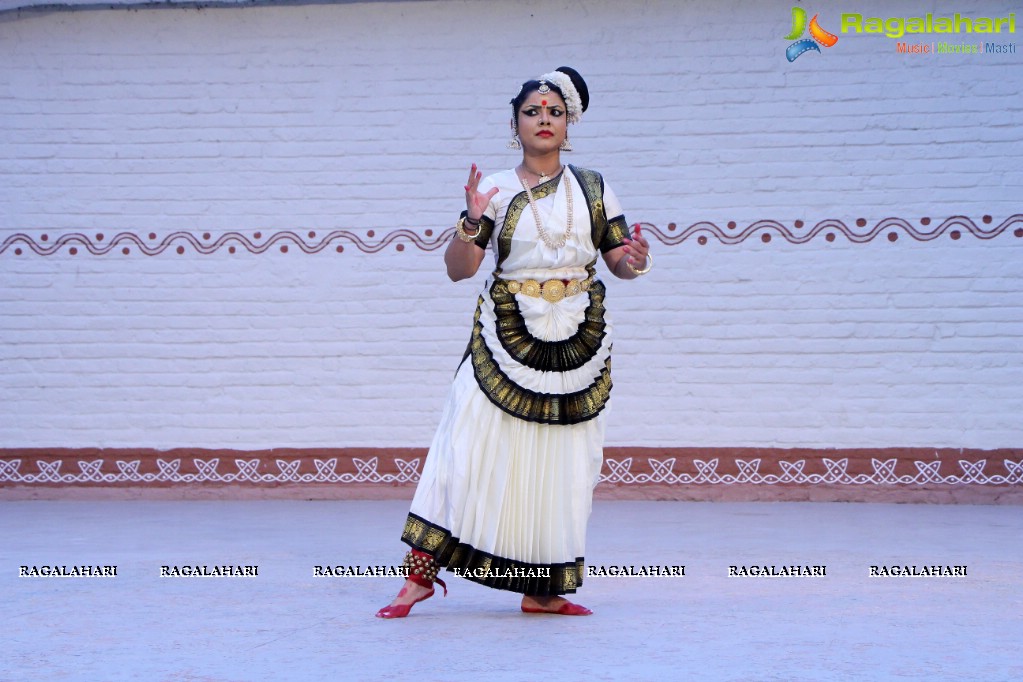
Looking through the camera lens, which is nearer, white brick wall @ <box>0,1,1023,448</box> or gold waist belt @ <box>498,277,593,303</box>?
gold waist belt @ <box>498,277,593,303</box>

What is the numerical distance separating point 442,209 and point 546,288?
3930 millimetres

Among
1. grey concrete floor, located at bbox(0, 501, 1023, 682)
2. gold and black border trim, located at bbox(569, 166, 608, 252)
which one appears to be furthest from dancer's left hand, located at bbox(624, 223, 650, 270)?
grey concrete floor, located at bbox(0, 501, 1023, 682)

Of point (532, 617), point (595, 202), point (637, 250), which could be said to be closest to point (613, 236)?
point (595, 202)

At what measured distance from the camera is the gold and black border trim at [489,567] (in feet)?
14.6

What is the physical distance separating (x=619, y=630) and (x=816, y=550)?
2203 millimetres

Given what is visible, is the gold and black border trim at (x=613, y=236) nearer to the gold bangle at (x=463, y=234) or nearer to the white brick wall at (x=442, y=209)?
the gold bangle at (x=463, y=234)

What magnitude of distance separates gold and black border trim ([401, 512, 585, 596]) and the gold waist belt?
2.72 feet

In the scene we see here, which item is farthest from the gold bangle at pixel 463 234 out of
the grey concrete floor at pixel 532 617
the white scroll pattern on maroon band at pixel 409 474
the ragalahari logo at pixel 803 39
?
the ragalahari logo at pixel 803 39

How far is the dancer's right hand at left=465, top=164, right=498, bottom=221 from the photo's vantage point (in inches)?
171

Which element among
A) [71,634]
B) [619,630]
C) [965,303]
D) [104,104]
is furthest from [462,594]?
[104,104]

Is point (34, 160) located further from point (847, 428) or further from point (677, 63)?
point (847, 428)

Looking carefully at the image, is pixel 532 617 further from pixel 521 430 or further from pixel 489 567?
pixel 521 430

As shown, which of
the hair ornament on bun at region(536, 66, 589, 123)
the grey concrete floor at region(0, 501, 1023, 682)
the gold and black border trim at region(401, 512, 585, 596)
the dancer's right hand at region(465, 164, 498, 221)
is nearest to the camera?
the grey concrete floor at region(0, 501, 1023, 682)

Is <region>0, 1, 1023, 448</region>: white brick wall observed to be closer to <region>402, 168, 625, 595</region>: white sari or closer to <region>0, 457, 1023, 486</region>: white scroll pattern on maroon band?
<region>0, 457, 1023, 486</region>: white scroll pattern on maroon band
